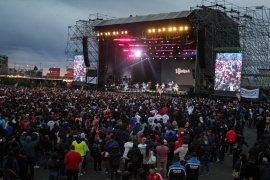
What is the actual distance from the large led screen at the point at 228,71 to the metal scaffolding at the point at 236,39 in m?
1.41

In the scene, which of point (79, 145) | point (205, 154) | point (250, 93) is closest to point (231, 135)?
point (205, 154)

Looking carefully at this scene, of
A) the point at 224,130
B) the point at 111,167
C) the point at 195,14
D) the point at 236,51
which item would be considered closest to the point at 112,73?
the point at 195,14

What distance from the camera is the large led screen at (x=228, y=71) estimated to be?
2517cm

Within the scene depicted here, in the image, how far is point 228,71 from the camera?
25641mm

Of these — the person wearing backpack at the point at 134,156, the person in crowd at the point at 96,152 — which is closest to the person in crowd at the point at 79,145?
the person in crowd at the point at 96,152

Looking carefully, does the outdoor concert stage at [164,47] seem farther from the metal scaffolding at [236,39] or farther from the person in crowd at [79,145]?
the person in crowd at [79,145]

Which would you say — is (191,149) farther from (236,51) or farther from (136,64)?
(136,64)

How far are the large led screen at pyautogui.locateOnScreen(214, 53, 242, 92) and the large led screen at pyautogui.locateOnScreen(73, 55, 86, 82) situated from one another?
58.3ft

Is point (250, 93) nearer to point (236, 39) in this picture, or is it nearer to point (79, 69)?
point (236, 39)

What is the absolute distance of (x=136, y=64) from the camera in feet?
139

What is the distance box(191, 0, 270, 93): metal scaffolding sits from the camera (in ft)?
89.0

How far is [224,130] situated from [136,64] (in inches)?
1265

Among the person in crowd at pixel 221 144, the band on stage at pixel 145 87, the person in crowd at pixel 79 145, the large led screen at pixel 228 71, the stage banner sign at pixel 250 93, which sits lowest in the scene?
the person in crowd at pixel 221 144

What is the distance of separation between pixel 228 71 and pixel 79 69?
19.5m
